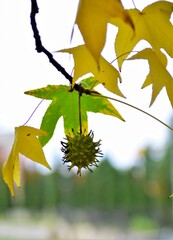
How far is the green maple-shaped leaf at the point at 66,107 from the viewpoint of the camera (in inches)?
15.7

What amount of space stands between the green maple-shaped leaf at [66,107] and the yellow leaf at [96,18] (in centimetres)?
13

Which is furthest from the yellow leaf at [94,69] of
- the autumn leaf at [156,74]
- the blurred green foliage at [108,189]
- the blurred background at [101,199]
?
the blurred green foliage at [108,189]

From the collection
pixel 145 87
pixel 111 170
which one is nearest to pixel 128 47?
pixel 145 87

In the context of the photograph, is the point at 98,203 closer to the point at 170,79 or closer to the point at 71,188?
the point at 71,188

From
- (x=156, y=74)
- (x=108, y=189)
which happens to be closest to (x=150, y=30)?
(x=156, y=74)

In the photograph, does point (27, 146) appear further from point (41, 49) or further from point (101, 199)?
point (101, 199)

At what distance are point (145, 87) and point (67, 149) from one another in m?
0.08

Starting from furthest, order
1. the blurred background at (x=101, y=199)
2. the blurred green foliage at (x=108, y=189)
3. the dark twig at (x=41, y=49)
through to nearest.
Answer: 1. the blurred green foliage at (x=108, y=189)
2. the blurred background at (x=101, y=199)
3. the dark twig at (x=41, y=49)

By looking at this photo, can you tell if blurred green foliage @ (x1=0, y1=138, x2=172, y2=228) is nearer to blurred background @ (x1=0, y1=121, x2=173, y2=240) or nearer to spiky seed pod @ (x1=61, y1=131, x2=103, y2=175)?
blurred background @ (x1=0, y1=121, x2=173, y2=240)

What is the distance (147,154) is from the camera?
10.4 meters

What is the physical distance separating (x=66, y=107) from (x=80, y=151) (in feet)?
0.11

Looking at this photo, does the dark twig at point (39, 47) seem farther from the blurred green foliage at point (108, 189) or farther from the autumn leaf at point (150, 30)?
the blurred green foliage at point (108, 189)

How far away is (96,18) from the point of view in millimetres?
266

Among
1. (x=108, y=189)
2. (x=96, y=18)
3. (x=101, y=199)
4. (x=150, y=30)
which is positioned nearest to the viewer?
(x=96, y=18)
